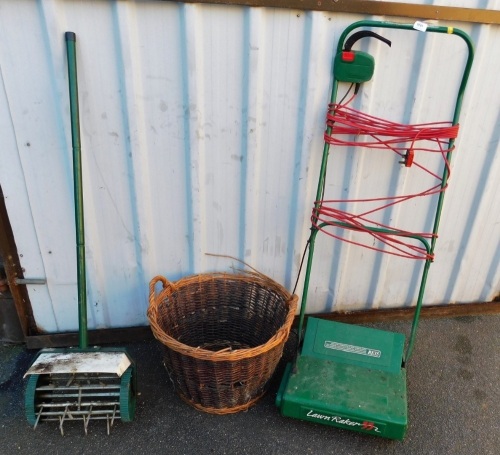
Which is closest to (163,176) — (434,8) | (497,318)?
(434,8)

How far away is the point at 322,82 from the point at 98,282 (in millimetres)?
1509

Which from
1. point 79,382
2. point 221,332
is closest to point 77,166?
point 79,382

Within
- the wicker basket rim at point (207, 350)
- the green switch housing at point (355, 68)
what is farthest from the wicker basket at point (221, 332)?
the green switch housing at point (355, 68)

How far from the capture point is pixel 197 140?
1.90m

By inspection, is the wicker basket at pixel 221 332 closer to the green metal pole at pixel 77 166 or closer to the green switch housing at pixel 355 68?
the green metal pole at pixel 77 166

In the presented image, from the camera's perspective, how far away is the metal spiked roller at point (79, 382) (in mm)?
1738

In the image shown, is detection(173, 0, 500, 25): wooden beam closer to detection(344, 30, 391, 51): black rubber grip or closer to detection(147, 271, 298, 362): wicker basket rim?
detection(344, 30, 391, 51): black rubber grip

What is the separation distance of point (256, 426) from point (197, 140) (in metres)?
1.36

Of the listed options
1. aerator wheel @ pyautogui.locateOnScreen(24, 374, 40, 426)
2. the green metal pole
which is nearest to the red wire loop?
the green metal pole

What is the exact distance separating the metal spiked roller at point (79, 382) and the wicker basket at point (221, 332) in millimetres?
235

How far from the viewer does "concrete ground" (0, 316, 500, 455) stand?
6.07ft

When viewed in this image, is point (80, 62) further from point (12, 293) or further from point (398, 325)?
point (398, 325)

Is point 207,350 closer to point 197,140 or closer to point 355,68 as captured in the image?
point 197,140

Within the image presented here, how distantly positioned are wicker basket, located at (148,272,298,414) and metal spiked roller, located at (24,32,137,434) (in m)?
0.23
